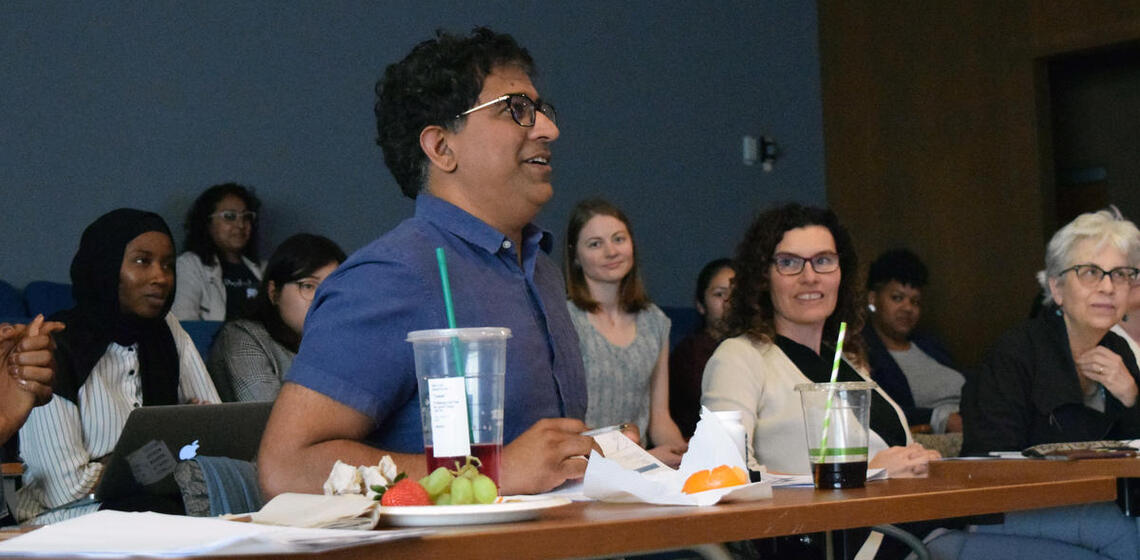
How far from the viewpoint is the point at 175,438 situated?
190 centimetres

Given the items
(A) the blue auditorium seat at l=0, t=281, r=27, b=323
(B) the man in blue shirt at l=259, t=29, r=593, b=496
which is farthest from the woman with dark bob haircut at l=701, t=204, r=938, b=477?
(A) the blue auditorium seat at l=0, t=281, r=27, b=323

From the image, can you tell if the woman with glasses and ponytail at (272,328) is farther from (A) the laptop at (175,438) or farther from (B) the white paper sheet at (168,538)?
(B) the white paper sheet at (168,538)

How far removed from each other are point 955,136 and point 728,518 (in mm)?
5991

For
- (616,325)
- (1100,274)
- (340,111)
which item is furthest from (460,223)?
(340,111)

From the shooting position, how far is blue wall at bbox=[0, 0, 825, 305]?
4672 millimetres

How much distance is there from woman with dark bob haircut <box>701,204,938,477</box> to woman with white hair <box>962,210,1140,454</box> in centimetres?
21

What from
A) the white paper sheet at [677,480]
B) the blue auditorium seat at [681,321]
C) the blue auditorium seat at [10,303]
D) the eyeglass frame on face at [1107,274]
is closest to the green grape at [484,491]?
the white paper sheet at [677,480]

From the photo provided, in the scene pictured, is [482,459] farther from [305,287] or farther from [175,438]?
[305,287]

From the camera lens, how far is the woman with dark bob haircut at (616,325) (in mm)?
4344

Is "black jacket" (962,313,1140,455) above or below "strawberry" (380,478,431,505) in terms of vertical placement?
below

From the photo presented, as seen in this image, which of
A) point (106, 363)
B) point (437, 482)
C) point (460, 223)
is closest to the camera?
point (437, 482)

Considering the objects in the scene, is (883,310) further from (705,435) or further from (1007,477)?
(705,435)

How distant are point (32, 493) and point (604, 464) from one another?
205cm

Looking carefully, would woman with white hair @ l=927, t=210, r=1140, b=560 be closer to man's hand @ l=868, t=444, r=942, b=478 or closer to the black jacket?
the black jacket
